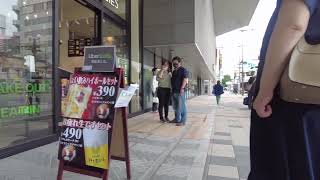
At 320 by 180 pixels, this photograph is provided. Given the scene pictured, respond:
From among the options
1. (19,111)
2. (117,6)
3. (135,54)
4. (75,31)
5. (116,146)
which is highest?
(117,6)

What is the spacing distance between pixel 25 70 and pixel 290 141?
4.91m

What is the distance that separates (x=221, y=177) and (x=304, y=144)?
2.74 metres

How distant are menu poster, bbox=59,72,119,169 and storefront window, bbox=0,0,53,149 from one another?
2022mm

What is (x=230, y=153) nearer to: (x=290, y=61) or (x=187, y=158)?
(x=187, y=158)

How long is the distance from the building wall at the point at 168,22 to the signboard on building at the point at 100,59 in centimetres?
1086

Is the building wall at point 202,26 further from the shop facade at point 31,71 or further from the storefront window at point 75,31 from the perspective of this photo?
the shop facade at point 31,71

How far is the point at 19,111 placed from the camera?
219 inches

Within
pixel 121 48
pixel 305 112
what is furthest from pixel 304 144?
pixel 121 48

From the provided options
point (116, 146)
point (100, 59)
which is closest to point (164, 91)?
point (116, 146)

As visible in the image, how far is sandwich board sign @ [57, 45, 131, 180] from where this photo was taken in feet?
11.2

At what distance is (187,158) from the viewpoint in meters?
5.31

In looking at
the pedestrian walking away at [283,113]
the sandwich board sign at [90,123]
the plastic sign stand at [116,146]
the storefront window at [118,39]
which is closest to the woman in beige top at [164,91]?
the storefront window at [118,39]

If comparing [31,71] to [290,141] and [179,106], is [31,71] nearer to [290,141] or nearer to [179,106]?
[179,106]

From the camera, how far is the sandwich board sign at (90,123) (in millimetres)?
3414
